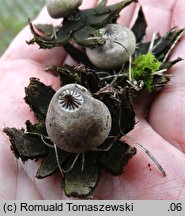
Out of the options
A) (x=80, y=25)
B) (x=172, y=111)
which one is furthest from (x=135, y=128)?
(x=80, y=25)

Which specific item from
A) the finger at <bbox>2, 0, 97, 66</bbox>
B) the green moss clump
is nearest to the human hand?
the finger at <bbox>2, 0, 97, 66</bbox>

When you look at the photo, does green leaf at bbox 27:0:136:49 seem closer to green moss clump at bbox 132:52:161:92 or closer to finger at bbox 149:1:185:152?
green moss clump at bbox 132:52:161:92

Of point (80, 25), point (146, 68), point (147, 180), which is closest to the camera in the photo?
point (147, 180)

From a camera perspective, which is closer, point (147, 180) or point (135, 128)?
point (147, 180)

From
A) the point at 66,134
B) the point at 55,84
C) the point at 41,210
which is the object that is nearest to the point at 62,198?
the point at 41,210

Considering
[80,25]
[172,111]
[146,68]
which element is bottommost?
[172,111]

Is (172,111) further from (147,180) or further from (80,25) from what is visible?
(80,25)

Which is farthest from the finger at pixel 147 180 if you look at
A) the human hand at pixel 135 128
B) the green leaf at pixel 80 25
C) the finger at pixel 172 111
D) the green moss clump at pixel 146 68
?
the green leaf at pixel 80 25

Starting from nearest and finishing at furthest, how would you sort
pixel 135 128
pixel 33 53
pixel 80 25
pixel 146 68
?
pixel 135 128 < pixel 146 68 < pixel 80 25 < pixel 33 53
